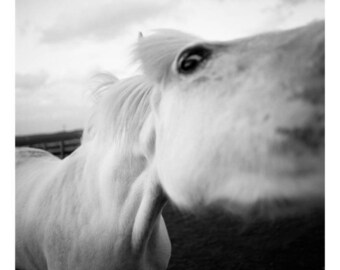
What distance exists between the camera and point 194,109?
545 millimetres

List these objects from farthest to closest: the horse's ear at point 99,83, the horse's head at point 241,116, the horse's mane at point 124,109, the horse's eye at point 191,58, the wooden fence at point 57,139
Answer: the wooden fence at point 57,139 → the horse's ear at point 99,83 → the horse's mane at point 124,109 → the horse's eye at point 191,58 → the horse's head at point 241,116

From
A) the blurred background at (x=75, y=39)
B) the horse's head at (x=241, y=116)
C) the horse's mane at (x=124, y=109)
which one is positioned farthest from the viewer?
the blurred background at (x=75, y=39)

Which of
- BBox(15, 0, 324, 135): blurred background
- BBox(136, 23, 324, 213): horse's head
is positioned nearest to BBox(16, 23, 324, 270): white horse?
BBox(136, 23, 324, 213): horse's head

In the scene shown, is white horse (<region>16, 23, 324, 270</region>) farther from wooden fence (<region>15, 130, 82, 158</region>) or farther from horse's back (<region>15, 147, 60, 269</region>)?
wooden fence (<region>15, 130, 82, 158</region>)

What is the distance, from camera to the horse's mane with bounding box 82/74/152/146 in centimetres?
69

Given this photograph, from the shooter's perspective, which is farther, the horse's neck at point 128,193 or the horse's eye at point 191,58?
the horse's neck at point 128,193

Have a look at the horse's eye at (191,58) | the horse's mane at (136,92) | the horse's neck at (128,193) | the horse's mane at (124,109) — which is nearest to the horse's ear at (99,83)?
the horse's mane at (136,92)

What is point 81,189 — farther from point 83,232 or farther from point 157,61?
point 157,61

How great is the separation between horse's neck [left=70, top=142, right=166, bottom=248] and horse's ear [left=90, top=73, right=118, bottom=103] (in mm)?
221

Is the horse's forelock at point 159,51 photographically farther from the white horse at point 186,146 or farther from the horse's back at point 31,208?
the horse's back at point 31,208

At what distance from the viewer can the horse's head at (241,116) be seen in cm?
43

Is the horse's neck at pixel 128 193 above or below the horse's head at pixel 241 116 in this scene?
below
